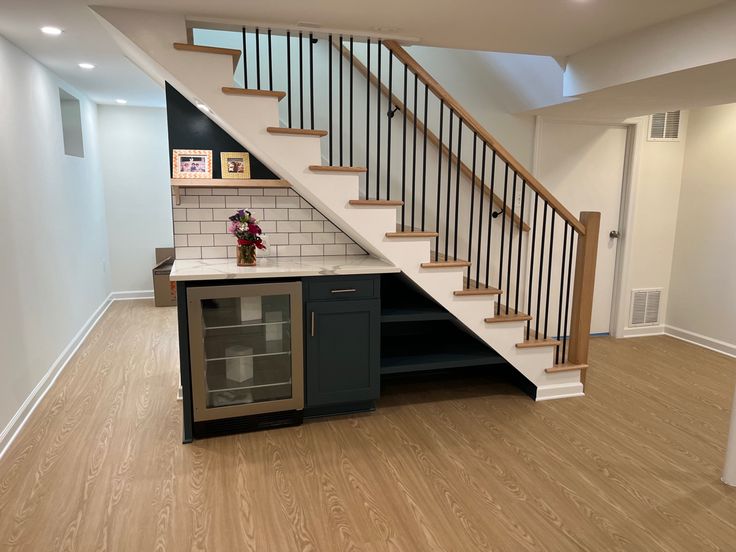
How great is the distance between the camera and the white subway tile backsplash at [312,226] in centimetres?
365

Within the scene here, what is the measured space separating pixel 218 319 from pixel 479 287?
5.72 feet

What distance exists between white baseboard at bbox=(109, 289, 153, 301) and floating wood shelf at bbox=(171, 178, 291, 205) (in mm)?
3619

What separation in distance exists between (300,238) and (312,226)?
0.12m

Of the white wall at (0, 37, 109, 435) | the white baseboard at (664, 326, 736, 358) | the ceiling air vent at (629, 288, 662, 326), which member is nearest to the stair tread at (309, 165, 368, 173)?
the white wall at (0, 37, 109, 435)

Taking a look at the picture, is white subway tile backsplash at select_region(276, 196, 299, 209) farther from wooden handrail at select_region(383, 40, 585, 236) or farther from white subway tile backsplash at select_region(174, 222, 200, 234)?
wooden handrail at select_region(383, 40, 585, 236)

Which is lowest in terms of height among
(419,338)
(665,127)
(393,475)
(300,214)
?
(393,475)

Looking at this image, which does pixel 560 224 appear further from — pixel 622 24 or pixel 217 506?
pixel 217 506

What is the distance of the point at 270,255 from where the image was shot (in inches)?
142

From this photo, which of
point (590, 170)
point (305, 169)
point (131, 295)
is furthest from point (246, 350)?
point (131, 295)

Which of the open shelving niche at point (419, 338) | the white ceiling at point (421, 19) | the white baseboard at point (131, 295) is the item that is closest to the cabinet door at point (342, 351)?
the open shelving niche at point (419, 338)

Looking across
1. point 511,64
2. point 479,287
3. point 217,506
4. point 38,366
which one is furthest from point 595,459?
point 38,366

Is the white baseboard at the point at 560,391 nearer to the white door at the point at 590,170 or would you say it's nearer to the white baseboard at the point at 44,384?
the white door at the point at 590,170

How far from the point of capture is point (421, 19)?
9.46 ft

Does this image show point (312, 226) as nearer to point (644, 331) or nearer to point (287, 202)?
point (287, 202)
